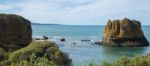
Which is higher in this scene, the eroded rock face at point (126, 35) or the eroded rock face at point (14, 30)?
the eroded rock face at point (14, 30)

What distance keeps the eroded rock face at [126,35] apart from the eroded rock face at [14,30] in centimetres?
3444

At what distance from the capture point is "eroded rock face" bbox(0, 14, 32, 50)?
5416 centimetres

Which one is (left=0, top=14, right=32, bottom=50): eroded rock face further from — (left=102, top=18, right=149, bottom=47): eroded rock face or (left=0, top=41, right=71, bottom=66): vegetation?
(left=102, top=18, right=149, bottom=47): eroded rock face

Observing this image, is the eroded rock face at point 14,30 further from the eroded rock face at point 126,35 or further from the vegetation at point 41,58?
the eroded rock face at point 126,35

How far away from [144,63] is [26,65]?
5.60 metres

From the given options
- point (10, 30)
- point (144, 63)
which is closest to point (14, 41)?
point (10, 30)

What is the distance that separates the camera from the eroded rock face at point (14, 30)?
178 feet

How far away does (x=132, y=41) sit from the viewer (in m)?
89.5

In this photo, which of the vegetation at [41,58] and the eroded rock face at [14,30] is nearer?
the vegetation at [41,58]

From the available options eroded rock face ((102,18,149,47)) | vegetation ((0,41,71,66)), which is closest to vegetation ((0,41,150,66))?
vegetation ((0,41,71,66))

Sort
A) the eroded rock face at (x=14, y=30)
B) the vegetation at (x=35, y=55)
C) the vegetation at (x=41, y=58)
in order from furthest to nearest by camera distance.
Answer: the eroded rock face at (x=14, y=30) → the vegetation at (x=35, y=55) → the vegetation at (x=41, y=58)

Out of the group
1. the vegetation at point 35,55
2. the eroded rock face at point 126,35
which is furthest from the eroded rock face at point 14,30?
the eroded rock face at point 126,35

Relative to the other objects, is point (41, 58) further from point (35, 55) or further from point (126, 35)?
point (126, 35)

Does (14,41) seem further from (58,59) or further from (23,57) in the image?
(23,57)
